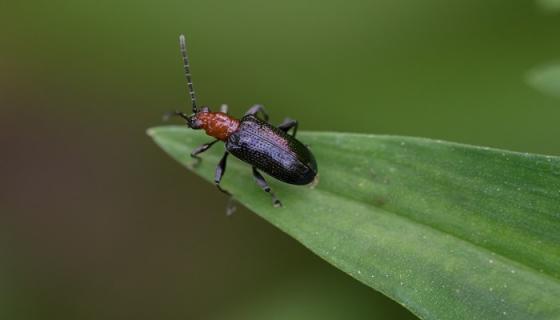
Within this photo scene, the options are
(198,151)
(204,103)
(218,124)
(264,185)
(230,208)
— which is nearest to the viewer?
(264,185)

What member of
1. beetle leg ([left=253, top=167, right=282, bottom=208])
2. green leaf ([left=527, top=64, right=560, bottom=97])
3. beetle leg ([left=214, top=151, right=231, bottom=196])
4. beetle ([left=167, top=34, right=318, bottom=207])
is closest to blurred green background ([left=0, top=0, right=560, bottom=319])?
green leaf ([left=527, top=64, right=560, bottom=97])

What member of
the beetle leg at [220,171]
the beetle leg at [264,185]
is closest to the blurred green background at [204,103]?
the beetle leg at [264,185]

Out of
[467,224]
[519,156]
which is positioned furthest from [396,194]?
[519,156]

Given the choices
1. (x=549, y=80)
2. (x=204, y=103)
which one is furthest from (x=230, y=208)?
(x=549, y=80)

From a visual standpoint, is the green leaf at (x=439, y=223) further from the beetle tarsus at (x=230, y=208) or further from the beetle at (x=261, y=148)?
the beetle tarsus at (x=230, y=208)

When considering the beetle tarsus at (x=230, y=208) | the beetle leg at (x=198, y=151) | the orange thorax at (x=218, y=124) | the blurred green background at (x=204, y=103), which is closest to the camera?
the beetle leg at (x=198, y=151)

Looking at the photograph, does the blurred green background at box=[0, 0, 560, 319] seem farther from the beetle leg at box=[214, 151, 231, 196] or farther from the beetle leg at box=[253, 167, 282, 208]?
the beetle leg at box=[214, 151, 231, 196]

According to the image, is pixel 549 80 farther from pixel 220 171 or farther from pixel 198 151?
pixel 198 151
